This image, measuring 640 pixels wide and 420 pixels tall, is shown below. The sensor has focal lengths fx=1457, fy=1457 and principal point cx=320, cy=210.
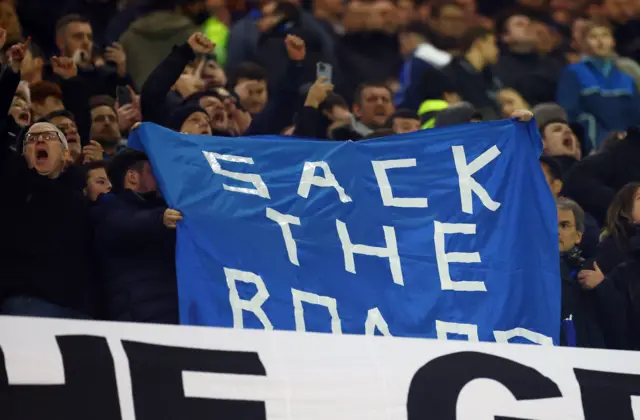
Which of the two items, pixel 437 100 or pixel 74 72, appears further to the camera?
pixel 437 100

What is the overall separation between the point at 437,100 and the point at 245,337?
453 centimetres

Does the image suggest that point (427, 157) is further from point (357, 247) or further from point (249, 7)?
point (249, 7)

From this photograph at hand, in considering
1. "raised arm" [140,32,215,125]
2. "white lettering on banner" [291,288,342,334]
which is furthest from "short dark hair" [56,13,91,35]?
"white lettering on banner" [291,288,342,334]

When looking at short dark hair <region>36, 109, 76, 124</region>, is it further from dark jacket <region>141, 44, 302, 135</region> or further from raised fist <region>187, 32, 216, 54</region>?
raised fist <region>187, 32, 216, 54</region>

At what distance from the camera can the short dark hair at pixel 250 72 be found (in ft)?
32.4

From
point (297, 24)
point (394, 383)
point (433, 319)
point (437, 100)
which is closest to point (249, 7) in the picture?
point (297, 24)

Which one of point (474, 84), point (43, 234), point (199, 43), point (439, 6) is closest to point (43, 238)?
point (43, 234)

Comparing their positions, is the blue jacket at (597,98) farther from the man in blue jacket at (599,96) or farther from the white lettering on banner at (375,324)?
the white lettering on banner at (375,324)

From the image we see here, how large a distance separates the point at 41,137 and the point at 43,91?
1.27m

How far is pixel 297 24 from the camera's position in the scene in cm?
1070

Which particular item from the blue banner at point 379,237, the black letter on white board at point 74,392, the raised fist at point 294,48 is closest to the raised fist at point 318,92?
the raised fist at point 294,48

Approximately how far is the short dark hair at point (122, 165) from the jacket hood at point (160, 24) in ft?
9.40

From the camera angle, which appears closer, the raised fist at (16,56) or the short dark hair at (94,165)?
the raised fist at (16,56)

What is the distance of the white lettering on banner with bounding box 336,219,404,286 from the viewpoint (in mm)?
7059
